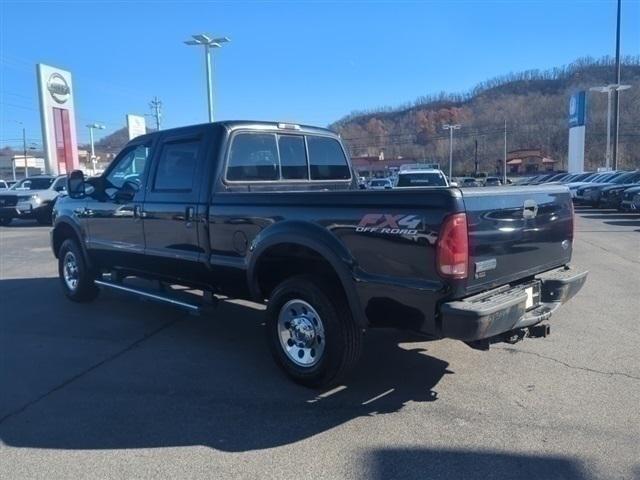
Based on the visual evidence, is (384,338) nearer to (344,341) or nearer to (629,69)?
(344,341)

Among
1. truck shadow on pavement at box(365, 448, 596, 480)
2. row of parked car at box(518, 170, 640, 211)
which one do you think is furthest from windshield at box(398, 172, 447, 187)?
truck shadow on pavement at box(365, 448, 596, 480)

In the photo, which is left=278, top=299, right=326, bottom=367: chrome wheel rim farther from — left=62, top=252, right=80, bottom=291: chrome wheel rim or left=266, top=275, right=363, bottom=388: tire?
left=62, top=252, right=80, bottom=291: chrome wheel rim

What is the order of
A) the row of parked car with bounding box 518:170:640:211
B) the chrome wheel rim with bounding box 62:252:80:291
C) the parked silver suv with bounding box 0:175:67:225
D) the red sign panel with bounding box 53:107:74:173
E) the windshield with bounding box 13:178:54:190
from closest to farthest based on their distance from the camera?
the chrome wheel rim with bounding box 62:252:80:291 < the row of parked car with bounding box 518:170:640:211 < the parked silver suv with bounding box 0:175:67:225 < the windshield with bounding box 13:178:54:190 < the red sign panel with bounding box 53:107:74:173

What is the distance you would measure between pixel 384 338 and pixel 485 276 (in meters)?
2.16

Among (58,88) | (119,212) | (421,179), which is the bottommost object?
(119,212)

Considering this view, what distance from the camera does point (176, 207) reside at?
18.1ft

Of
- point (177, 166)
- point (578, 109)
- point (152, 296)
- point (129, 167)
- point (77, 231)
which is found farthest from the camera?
point (578, 109)

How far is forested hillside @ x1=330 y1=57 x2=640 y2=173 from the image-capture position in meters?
111

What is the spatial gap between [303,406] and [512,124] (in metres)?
133

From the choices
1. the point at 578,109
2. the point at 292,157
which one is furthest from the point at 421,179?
the point at 578,109

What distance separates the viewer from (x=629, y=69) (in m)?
129

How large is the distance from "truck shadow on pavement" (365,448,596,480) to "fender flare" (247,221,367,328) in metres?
0.99

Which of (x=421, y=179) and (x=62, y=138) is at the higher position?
(x=62, y=138)

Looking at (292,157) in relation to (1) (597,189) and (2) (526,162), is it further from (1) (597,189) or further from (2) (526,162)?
(2) (526,162)
